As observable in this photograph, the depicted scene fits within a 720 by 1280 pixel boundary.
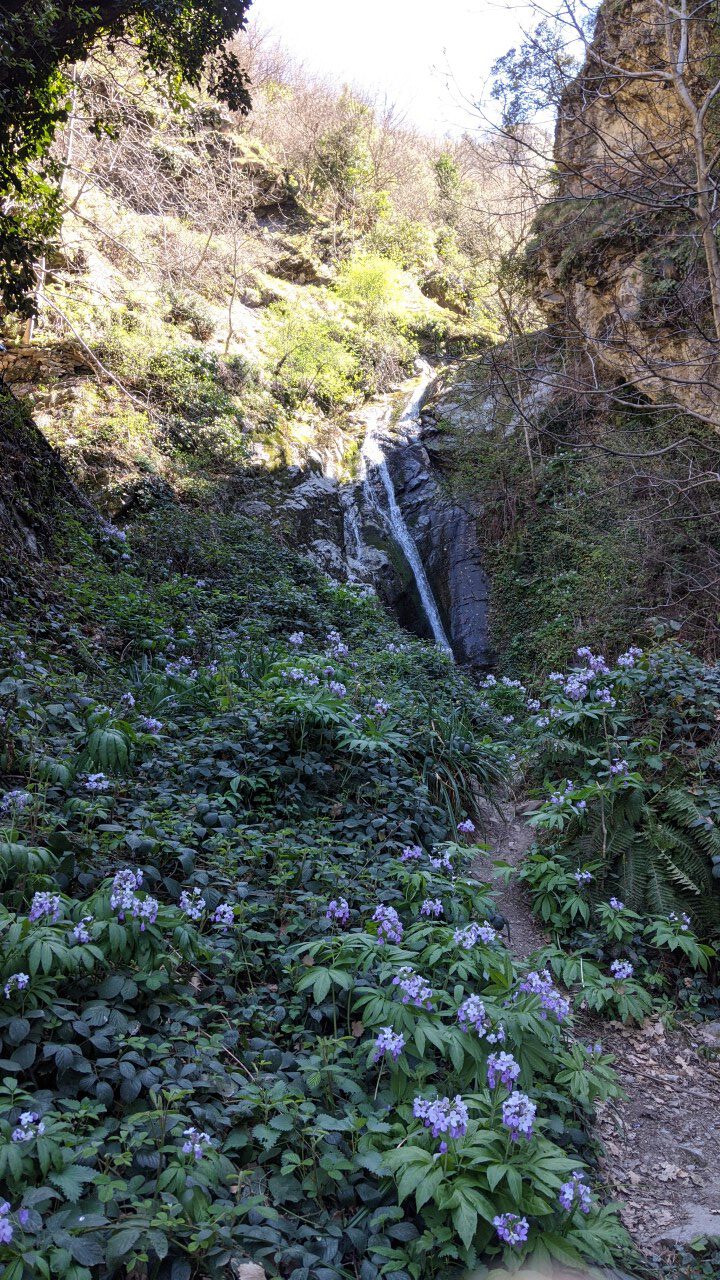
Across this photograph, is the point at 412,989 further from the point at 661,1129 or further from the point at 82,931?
the point at 661,1129

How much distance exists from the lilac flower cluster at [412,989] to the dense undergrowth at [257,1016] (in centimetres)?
2

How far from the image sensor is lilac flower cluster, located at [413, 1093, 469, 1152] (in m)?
2.09

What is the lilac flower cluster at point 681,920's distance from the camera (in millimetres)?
4118

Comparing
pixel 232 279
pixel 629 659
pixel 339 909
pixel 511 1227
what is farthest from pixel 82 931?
pixel 232 279

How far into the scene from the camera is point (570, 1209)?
217cm

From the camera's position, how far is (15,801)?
10.5 feet

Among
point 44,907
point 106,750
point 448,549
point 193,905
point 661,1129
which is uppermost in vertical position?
point 448,549

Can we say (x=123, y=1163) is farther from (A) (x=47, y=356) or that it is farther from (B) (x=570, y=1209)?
(A) (x=47, y=356)

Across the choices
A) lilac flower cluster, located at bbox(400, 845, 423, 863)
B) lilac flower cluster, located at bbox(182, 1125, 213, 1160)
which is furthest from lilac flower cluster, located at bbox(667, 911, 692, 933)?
lilac flower cluster, located at bbox(182, 1125, 213, 1160)

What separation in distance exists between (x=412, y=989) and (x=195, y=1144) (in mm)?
854

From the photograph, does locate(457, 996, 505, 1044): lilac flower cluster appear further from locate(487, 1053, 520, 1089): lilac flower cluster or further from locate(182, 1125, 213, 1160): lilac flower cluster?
locate(182, 1125, 213, 1160): lilac flower cluster

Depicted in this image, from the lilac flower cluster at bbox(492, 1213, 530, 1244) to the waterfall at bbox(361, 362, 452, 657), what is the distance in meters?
10.5

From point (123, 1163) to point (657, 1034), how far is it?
3.08 metres

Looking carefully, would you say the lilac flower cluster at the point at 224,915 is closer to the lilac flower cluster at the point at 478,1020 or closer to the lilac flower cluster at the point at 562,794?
the lilac flower cluster at the point at 478,1020
